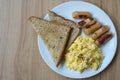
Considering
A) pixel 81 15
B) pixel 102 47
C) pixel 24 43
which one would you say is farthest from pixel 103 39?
pixel 24 43

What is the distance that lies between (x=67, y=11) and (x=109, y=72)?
375mm

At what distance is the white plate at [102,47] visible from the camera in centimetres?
138

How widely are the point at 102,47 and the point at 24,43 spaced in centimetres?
40

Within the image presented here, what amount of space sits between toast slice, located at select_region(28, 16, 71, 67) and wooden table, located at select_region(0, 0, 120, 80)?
5 cm

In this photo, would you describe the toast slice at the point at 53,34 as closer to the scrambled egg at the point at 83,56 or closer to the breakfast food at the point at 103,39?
the scrambled egg at the point at 83,56

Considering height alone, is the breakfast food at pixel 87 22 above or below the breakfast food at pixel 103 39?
above

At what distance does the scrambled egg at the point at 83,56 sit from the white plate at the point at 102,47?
0.02m

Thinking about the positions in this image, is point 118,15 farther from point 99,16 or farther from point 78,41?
point 78,41

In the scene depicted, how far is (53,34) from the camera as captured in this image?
145 cm

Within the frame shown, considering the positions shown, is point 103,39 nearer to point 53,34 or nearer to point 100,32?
point 100,32

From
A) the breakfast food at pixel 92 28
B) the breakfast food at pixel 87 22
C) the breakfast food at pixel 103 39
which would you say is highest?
the breakfast food at pixel 87 22

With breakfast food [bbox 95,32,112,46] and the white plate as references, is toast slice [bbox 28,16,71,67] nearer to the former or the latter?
the white plate

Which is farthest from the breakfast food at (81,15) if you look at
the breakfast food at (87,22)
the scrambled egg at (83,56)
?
the scrambled egg at (83,56)

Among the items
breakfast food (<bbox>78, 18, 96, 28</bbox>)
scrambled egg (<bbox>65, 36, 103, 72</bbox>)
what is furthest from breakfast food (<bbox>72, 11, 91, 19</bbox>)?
scrambled egg (<bbox>65, 36, 103, 72</bbox>)
